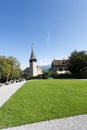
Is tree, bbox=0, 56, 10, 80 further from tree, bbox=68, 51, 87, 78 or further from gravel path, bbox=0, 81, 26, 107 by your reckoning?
gravel path, bbox=0, 81, 26, 107

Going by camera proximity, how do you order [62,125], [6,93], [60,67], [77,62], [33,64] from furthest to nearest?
[33,64], [60,67], [77,62], [6,93], [62,125]

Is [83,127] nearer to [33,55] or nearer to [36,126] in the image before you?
[36,126]

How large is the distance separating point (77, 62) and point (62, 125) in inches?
2158

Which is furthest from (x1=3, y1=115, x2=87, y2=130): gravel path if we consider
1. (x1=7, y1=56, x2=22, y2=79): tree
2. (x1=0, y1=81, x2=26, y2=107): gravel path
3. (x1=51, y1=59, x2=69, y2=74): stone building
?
(x1=51, y1=59, x2=69, y2=74): stone building

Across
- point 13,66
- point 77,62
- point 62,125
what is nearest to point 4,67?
point 13,66

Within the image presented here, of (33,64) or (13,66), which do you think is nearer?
(13,66)

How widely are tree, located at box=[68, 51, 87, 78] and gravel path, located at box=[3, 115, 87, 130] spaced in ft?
171

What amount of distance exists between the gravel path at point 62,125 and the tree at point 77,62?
5203 cm

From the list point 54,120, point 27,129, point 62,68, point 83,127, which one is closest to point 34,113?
point 54,120

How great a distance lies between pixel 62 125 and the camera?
6.39 metres

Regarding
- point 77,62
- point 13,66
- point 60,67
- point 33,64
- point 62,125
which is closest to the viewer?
point 62,125

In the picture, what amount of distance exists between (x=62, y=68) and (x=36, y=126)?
79.9m

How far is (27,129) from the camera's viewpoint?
20.1 ft

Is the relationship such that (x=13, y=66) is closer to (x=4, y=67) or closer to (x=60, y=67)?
(x=4, y=67)
